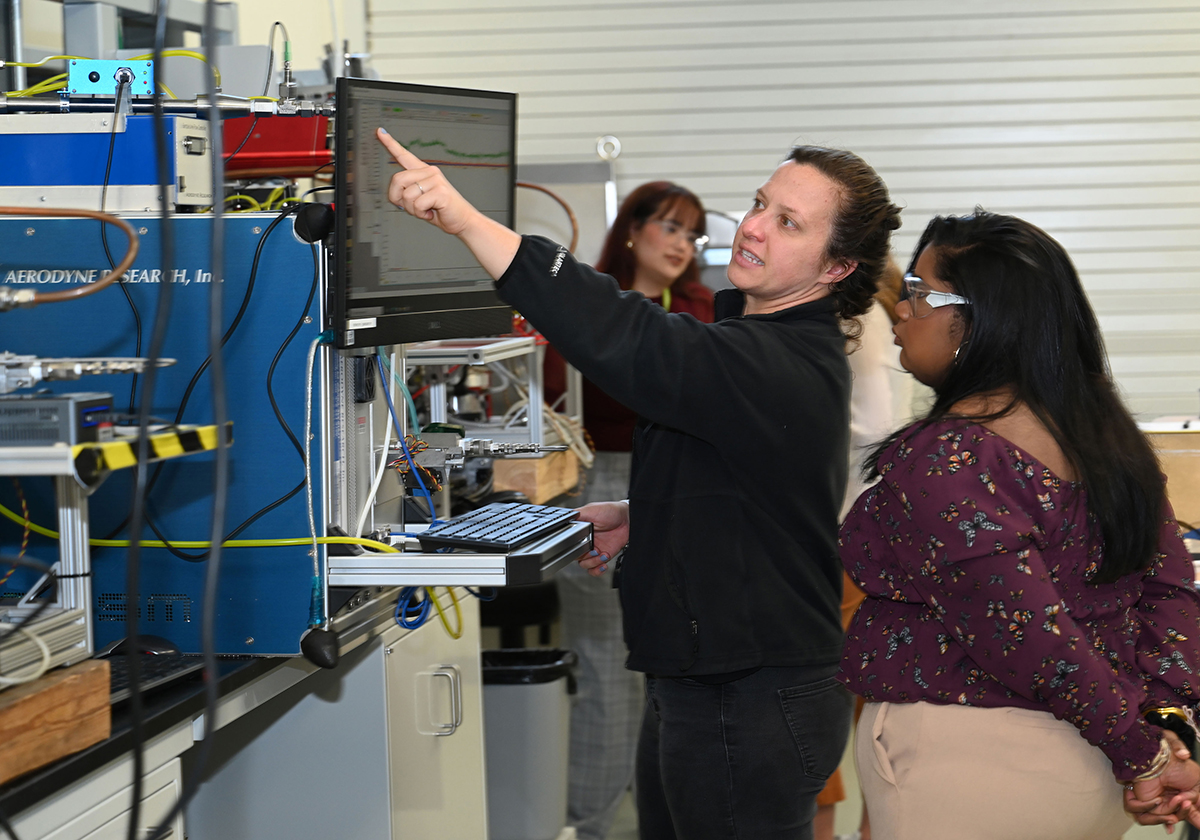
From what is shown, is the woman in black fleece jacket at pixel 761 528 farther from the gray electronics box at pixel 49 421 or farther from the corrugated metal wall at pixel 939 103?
the corrugated metal wall at pixel 939 103

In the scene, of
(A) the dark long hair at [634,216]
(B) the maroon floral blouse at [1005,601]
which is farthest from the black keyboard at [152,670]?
(A) the dark long hair at [634,216]

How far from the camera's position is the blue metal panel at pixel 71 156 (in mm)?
1593

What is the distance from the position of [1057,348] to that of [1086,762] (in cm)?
52

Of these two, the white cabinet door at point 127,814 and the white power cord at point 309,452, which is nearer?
the white cabinet door at point 127,814

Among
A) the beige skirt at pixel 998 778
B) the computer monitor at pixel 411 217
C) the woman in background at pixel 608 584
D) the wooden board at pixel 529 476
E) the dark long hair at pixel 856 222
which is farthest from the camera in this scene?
the woman in background at pixel 608 584

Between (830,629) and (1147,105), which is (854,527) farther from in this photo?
(1147,105)

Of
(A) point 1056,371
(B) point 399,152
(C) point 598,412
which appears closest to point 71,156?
(B) point 399,152

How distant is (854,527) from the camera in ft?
4.90

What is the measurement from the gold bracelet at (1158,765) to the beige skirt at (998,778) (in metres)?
0.04

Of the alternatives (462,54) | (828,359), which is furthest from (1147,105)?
(828,359)

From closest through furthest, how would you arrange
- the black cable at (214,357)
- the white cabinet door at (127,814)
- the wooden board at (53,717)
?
1. the black cable at (214,357)
2. the wooden board at (53,717)
3. the white cabinet door at (127,814)

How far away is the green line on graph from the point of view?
5.24ft

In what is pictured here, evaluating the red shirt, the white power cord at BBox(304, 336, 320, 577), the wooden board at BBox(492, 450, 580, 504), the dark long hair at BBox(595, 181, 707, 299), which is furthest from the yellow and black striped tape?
the dark long hair at BBox(595, 181, 707, 299)

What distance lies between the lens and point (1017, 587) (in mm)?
1307
